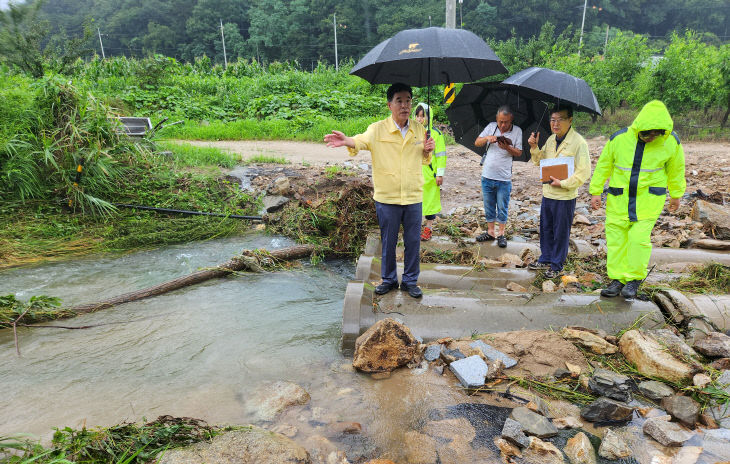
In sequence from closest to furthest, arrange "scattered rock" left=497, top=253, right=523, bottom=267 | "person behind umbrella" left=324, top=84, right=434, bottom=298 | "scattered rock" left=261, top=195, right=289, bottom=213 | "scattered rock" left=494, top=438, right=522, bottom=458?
1. "scattered rock" left=494, top=438, right=522, bottom=458
2. "person behind umbrella" left=324, top=84, right=434, bottom=298
3. "scattered rock" left=497, top=253, right=523, bottom=267
4. "scattered rock" left=261, top=195, right=289, bottom=213

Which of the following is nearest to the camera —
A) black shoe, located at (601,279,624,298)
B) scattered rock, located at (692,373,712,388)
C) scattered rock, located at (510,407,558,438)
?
scattered rock, located at (510,407,558,438)

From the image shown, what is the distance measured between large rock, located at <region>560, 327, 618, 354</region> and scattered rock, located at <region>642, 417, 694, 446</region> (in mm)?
695

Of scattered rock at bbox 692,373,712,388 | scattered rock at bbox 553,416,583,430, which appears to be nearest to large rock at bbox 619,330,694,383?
scattered rock at bbox 692,373,712,388

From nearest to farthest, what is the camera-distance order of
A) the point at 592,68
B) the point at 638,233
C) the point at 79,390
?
the point at 79,390 → the point at 638,233 → the point at 592,68

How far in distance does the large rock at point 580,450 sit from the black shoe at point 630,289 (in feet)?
5.75

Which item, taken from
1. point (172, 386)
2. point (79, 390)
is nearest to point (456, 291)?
point (172, 386)

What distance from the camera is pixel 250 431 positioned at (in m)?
2.48

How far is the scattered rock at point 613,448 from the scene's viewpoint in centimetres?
234

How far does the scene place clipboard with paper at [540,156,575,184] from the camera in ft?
14.3

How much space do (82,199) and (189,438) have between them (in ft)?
18.4

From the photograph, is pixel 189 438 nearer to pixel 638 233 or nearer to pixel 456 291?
pixel 456 291

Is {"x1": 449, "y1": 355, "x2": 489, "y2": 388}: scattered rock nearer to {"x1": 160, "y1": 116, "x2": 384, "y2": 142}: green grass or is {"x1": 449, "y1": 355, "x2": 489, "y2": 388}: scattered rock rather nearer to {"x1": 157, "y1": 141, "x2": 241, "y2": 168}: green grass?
{"x1": 157, "y1": 141, "x2": 241, "y2": 168}: green grass

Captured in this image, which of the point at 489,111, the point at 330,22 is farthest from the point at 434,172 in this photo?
the point at 330,22

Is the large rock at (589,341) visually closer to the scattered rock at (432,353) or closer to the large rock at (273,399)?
the scattered rock at (432,353)
